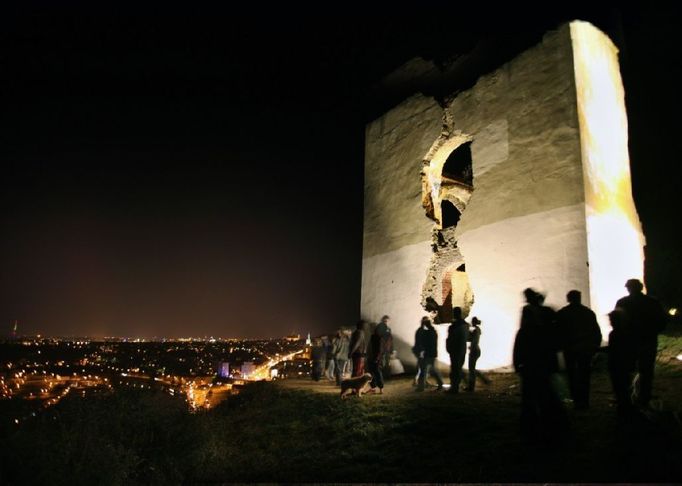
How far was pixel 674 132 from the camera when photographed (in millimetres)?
11406

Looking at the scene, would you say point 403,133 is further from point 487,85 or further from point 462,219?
point 462,219

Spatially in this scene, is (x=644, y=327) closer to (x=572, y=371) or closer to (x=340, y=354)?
(x=572, y=371)

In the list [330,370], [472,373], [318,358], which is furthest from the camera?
[318,358]

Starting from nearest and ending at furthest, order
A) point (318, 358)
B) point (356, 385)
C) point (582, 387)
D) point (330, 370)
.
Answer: point (582, 387) → point (356, 385) → point (330, 370) → point (318, 358)

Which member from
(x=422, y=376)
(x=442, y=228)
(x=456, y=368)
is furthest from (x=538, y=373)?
(x=442, y=228)

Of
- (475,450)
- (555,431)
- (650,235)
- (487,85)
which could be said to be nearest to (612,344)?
(555,431)

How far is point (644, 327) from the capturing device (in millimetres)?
5461

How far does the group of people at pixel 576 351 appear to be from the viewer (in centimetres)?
488

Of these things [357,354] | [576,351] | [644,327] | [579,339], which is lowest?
[357,354]

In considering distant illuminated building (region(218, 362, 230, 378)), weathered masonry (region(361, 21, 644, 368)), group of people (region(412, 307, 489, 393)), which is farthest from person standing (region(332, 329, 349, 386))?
distant illuminated building (region(218, 362, 230, 378))

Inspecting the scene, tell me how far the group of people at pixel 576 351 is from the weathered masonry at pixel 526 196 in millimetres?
3364

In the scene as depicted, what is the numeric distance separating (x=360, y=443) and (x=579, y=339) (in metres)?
3.19

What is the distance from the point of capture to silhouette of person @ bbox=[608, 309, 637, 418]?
5.44m

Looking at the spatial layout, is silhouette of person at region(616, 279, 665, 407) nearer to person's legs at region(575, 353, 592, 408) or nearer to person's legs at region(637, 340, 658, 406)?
person's legs at region(637, 340, 658, 406)
